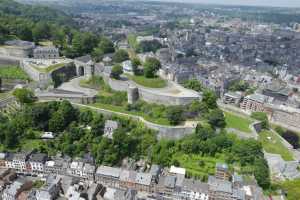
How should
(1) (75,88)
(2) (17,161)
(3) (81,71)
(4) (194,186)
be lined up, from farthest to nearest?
(3) (81,71), (1) (75,88), (2) (17,161), (4) (194,186)

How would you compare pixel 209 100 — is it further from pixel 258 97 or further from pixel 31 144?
pixel 31 144

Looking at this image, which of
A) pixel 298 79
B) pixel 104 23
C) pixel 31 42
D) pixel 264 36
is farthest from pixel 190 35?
pixel 31 42

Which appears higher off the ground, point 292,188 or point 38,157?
point 38,157

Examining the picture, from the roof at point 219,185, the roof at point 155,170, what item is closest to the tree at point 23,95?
the roof at point 155,170

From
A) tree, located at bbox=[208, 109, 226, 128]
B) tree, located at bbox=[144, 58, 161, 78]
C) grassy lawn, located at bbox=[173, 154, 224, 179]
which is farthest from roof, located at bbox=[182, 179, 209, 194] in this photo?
tree, located at bbox=[144, 58, 161, 78]

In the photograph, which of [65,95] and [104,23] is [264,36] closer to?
[104,23]

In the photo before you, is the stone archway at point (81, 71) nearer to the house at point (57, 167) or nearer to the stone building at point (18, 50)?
the stone building at point (18, 50)

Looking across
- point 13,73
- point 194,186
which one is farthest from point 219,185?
point 13,73
